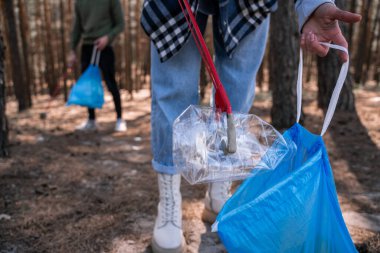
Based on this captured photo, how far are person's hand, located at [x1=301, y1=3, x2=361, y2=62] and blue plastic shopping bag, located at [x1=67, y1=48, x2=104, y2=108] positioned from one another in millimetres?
2160

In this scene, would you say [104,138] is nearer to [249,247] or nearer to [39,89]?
[249,247]

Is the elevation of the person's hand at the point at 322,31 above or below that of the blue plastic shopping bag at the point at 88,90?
above

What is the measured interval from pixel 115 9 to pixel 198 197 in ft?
6.30

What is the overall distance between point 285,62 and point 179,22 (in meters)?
1.61

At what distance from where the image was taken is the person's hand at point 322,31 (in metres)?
0.86

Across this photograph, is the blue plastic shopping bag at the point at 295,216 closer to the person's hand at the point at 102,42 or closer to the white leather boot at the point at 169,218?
the white leather boot at the point at 169,218

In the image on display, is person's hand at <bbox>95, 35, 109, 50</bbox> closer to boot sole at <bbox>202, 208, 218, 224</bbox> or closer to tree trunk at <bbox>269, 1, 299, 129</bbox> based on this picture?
tree trunk at <bbox>269, 1, 299, 129</bbox>

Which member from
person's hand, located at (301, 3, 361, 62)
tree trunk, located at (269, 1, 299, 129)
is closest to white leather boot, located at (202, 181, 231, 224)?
person's hand, located at (301, 3, 361, 62)

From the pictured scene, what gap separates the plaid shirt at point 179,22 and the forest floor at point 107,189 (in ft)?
2.13

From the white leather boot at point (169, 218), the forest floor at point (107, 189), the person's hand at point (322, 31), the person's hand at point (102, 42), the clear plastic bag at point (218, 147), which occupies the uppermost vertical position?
the person's hand at point (322, 31)

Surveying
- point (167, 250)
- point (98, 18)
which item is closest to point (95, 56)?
point (98, 18)

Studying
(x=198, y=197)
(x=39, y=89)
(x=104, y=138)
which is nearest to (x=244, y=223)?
(x=198, y=197)

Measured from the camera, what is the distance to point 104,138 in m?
2.85

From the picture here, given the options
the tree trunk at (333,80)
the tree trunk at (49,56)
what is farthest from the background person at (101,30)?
the tree trunk at (333,80)
